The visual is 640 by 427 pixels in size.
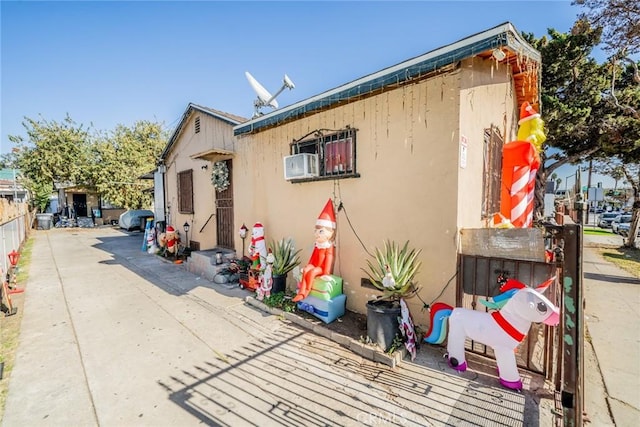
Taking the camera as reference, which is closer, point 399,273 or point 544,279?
point 544,279

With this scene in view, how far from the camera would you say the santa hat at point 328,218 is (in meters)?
4.60

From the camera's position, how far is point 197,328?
430cm

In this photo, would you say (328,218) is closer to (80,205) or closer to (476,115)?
(476,115)

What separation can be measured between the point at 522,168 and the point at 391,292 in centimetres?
316

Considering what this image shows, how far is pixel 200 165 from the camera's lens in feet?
29.3

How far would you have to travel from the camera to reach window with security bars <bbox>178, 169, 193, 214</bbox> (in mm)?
9508

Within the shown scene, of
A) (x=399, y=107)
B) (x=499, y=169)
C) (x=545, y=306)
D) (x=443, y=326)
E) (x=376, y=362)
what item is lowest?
(x=376, y=362)

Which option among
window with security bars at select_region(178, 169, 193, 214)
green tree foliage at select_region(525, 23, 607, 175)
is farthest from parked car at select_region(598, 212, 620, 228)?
Result: window with security bars at select_region(178, 169, 193, 214)

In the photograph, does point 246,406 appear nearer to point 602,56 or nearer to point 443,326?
point 443,326

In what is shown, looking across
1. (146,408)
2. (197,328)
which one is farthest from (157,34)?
(146,408)

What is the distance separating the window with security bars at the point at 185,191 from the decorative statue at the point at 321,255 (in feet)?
21.6

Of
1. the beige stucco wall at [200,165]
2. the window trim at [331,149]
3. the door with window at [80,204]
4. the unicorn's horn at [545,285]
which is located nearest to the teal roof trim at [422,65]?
the window trim at [331,149]

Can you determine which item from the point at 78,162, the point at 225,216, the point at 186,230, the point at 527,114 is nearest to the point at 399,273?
the point at 527,114

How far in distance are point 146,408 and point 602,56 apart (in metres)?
15.7
